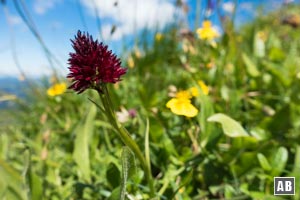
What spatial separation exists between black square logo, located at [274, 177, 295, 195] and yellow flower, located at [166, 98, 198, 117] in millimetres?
295

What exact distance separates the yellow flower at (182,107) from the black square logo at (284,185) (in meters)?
0.30

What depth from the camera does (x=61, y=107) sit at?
2.35 meters

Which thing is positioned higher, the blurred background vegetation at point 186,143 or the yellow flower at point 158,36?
the yellow flower at point 158,36

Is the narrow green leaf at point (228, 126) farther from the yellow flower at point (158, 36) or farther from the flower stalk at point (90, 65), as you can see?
the yellow flower at point (158, 36)

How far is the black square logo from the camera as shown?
1.05 metres

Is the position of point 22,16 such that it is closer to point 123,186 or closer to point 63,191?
point 63,191

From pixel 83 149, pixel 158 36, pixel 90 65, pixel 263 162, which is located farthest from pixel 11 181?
pixel 158 36

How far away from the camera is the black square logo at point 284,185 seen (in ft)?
3.45

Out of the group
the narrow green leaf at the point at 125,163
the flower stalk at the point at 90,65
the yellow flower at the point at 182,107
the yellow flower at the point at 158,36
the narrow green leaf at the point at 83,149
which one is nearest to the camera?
the flower stalk at the point at 90,65

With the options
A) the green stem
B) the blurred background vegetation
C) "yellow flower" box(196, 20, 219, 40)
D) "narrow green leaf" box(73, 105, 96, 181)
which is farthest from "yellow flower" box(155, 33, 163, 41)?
the green stem

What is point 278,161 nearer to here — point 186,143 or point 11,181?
point 186,143

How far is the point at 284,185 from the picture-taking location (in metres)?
1.07

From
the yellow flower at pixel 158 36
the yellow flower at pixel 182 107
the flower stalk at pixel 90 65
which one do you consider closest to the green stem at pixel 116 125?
the flower stalk at pixel 90 65

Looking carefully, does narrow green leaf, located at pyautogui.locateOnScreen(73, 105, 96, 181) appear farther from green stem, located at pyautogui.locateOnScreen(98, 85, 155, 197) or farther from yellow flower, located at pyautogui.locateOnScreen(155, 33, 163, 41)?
yellow flower, located at pyautogui.locateOnScreen(155, 33, 163, 41)
